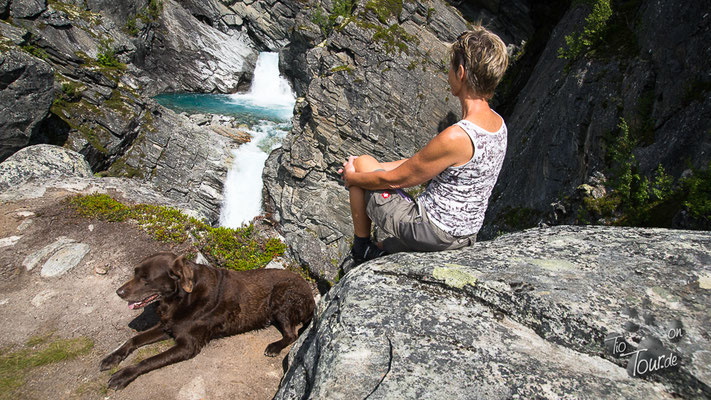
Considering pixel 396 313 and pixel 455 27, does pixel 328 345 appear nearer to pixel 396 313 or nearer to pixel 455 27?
pixel 396 313

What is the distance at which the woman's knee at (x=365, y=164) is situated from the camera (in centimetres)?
572

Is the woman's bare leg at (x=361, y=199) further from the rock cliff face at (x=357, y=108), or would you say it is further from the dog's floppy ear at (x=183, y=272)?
the rock cliff face at (x=357, y=108)

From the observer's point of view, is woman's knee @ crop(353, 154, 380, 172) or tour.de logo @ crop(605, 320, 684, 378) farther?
woman's knee @ crop(353, 154, 380, 172)

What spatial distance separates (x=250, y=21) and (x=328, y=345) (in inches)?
1971

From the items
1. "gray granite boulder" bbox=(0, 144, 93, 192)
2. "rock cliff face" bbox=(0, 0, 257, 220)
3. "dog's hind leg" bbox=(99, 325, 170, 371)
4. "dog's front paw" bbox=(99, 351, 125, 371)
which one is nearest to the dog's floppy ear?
"dog's hind leg" bbox=(99, 325, 170, 371)

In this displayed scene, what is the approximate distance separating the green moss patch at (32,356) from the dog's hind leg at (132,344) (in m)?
0.76

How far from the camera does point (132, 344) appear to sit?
6582 mm

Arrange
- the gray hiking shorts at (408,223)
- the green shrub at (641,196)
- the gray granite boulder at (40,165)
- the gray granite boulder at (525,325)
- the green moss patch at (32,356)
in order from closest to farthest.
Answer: the gray granite boulder at (525,325) → the gray hiking shorts at (408,223) → the green moss patch at (32,356) → the green shrub at (641,196) → the gray granite boulder at (40,165)

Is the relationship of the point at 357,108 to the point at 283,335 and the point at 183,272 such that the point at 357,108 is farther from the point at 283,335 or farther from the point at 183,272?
the point at 183,272

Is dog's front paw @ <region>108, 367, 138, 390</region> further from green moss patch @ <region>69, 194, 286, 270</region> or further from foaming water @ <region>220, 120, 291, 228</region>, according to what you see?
foaming water @ <region>220, 120, 291, 228</region>

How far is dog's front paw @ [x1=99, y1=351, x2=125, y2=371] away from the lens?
20.7 feet

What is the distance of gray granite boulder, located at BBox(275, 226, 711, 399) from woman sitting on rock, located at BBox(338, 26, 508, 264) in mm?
458

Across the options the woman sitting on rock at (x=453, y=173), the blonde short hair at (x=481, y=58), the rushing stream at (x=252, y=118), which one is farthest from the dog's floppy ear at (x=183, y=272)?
the rushing stream at (x=252, y=118)

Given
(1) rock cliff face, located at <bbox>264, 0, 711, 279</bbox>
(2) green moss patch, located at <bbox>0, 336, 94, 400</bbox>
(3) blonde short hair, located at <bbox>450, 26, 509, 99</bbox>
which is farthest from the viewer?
(1) rock cliff face, located at <bbox>264, 0, 711, 279</bbox>
